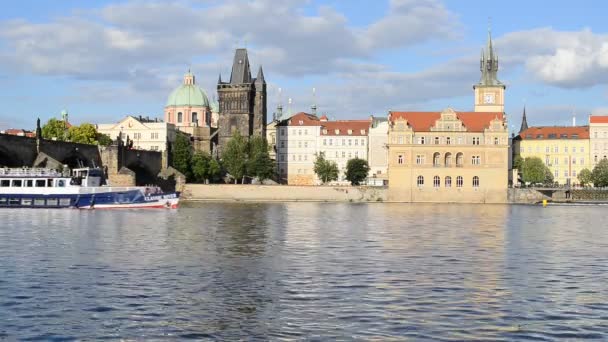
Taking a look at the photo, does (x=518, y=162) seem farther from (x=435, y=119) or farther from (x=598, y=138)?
(x=435, y=119)

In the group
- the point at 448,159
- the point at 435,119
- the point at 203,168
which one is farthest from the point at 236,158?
the point at 448,159

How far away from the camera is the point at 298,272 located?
88.9 ft

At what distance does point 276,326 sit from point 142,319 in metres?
2.91

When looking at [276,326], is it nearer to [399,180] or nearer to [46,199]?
[46,199]

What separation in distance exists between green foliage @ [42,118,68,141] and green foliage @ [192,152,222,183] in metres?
18.0

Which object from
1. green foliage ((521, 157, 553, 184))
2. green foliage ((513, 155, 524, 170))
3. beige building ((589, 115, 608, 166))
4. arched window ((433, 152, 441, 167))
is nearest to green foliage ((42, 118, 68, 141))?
arched window ((433, 152, 441, 167))

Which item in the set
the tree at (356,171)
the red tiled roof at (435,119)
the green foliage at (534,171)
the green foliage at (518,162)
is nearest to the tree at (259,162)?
the tree at (356,171)

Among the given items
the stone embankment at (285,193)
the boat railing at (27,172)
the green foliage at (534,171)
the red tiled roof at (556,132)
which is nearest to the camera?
the boat railing at (27,172)

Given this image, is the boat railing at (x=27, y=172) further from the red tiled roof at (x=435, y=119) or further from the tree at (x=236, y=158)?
the tree at (x=236, y=158)

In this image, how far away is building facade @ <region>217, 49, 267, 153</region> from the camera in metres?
142

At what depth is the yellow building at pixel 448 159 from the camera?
348 feet

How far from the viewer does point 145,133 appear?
474 ft

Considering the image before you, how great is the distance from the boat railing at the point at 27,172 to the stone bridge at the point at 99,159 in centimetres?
462

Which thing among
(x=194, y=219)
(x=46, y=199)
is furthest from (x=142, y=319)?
(x=46, y=199)
